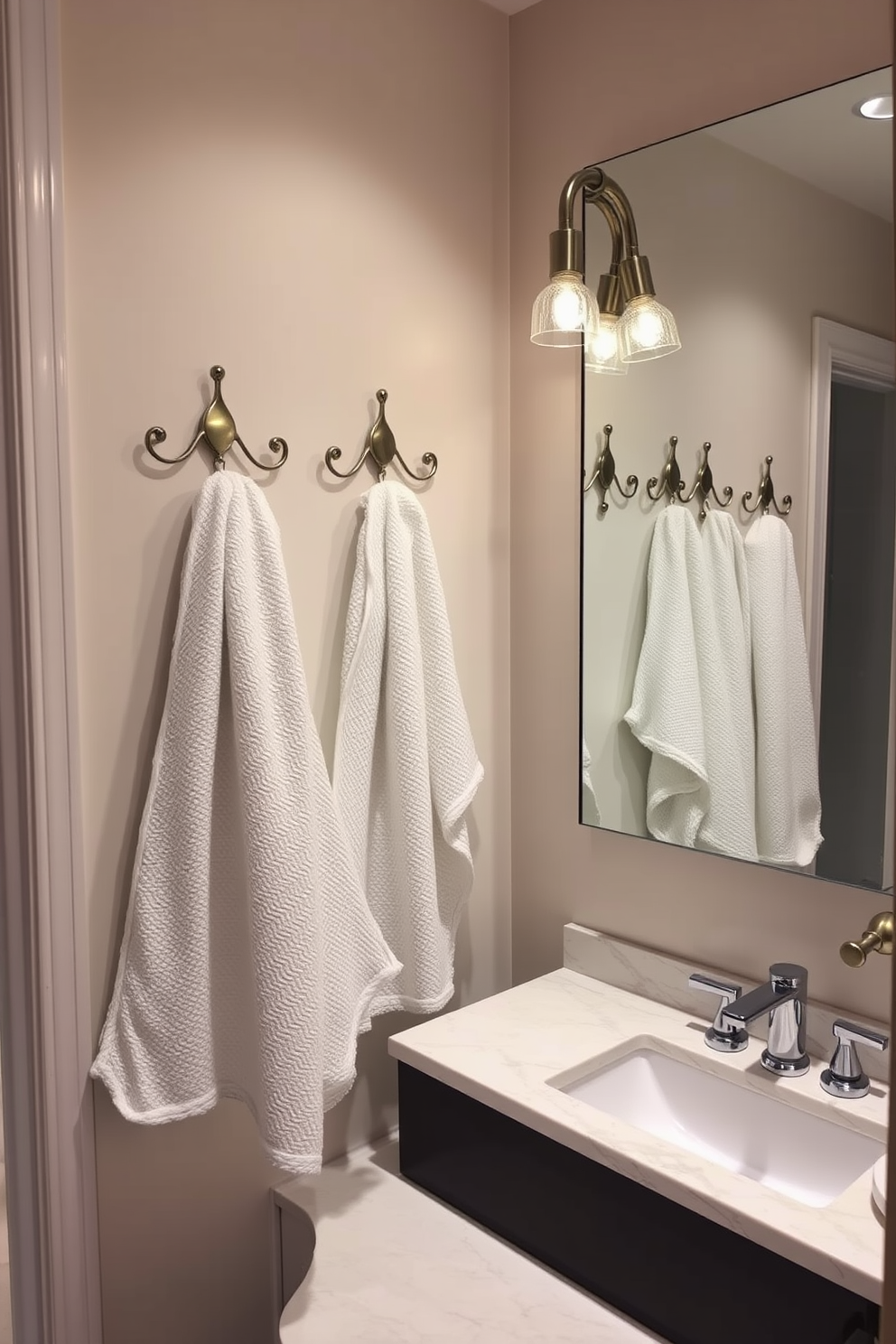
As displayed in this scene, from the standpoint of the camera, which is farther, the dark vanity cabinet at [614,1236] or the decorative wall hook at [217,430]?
the decorative wall hook at [217,430]

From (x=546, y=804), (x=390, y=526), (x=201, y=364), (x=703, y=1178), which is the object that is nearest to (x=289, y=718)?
(x=390, y=526)

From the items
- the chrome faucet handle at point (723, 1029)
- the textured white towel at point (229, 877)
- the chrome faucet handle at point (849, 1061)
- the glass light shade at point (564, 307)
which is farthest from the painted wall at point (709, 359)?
the textured white towel at point (229, 877)

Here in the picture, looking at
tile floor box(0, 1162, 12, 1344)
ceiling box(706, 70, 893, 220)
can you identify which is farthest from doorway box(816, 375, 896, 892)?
tile floor box(0, 1162, 12, 1344)

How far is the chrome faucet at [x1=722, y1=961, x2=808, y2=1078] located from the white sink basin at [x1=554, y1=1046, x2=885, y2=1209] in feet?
0.15

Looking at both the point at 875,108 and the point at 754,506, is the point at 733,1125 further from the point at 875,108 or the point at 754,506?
the point at 875,108

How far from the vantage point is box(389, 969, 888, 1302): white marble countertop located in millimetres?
1001

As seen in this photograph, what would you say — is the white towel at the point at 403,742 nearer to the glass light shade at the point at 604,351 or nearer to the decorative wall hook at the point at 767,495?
the glass light shade at the point at 604,351

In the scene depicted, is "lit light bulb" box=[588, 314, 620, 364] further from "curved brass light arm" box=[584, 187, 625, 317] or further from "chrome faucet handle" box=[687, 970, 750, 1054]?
"chrome faucet handle" box=[687, 970, 750, 1054]

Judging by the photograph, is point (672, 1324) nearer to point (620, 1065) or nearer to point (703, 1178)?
point (703, 1178)

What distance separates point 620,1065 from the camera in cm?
141

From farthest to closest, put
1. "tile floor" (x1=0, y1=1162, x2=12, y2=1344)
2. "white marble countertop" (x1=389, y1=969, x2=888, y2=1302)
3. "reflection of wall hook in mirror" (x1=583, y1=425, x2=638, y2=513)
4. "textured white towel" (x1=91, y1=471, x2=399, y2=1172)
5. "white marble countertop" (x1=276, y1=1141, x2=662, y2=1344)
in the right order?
"tile floor" (x1=0, y1=1162, x2=12, y2=1344) < "reflection of wall hook in mirror" (x1=583, y1=425, x2=638, y2=513) < "textured white towel" (x1=91, y1=471, x2=399, y2=1172) < "white marble countertop" (x1=276, y1=1141, x2=662, y2=1344) < "white marble countertop" (x1=389, y1=969, x2=888, y2=1302)

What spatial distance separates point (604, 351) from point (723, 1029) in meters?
0.92

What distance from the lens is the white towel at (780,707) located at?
1.32m

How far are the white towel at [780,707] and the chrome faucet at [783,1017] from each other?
15 centimetres
